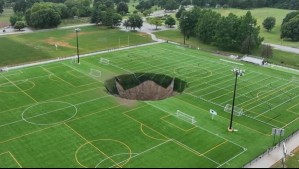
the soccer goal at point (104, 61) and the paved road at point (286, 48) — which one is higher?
the paved road at point (286, 48)

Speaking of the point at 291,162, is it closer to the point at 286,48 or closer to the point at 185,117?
the point at 185,117

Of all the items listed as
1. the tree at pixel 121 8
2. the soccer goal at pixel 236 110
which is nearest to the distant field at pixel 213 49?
the soccer goal at pixel 236 110

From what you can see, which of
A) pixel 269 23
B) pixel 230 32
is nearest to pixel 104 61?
pixel 230 32

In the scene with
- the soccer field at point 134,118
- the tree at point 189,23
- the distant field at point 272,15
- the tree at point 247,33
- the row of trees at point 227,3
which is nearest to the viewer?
the soccer field at point 134,118

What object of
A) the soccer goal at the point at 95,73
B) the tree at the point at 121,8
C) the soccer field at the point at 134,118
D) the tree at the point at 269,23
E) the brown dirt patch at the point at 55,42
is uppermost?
the tree at the point at 121,8

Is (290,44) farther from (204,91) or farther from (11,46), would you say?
(11,46)

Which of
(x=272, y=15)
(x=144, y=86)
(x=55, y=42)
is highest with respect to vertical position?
(x=272, y=15)

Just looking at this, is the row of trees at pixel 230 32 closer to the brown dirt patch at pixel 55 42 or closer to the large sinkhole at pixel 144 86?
the large sinkhole at pixel 144 86

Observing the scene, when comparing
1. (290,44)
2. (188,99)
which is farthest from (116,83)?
(290,44)
